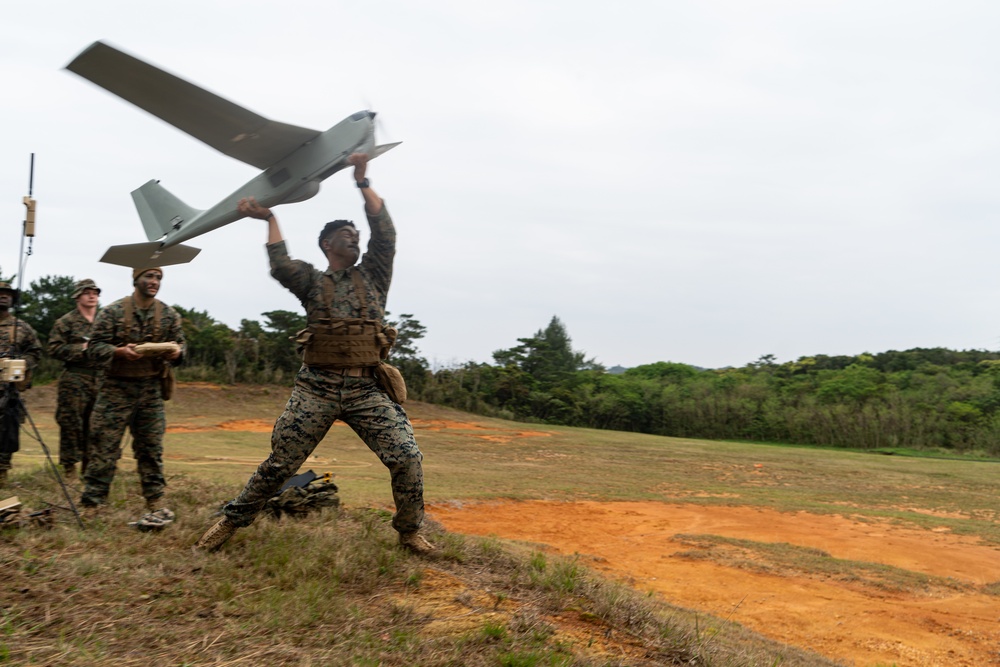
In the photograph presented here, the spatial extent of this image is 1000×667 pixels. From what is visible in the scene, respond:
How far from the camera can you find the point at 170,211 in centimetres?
621

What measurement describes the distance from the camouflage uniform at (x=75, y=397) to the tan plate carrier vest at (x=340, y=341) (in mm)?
4317

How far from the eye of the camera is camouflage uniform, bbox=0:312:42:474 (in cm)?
614

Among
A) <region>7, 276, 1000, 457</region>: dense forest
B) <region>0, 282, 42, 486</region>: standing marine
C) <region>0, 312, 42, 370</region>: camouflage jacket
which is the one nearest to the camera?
<region>0, 282, 42, 486</region>: standing marine

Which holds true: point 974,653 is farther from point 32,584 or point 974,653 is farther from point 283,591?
point 32,584

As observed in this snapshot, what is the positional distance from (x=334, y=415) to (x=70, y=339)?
15.1ft

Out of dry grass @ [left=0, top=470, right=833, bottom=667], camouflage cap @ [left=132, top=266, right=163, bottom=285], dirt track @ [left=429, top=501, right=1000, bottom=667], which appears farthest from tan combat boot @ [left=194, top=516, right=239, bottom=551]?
dirt track @ [left=429, top=501, right=1000, bottom=667]

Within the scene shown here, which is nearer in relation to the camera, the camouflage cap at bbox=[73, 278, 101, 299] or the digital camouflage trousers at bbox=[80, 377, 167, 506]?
the digital camouflage trousers at bbox=[80, 377, 167, 506]

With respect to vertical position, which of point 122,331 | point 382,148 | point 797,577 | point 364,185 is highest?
point 382,148

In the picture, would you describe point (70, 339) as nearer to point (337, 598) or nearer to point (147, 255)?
point (147, 255)

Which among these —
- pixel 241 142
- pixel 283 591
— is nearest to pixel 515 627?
pixel 283 591

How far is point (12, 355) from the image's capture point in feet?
21.2

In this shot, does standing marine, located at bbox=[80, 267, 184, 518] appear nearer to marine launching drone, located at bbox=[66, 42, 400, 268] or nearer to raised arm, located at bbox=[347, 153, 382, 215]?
marine launching drone, located at bbox=[66, 42, 400, 268]

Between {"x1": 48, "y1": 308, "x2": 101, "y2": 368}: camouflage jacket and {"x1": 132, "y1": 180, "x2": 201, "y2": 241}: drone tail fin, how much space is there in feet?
5.38

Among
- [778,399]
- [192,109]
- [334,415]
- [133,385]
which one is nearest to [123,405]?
[133,385]
